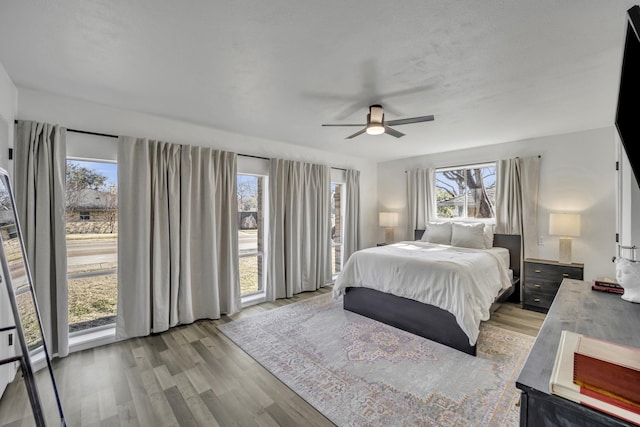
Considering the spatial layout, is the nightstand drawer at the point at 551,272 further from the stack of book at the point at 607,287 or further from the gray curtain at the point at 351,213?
the gray curtain at the point at 351,213

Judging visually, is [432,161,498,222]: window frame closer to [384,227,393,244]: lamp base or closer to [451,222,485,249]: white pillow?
[451,222,485,249]: white pillow

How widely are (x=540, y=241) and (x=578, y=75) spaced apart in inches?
110

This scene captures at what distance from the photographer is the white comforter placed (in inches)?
106

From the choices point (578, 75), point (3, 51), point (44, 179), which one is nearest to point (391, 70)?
point (578, 75)

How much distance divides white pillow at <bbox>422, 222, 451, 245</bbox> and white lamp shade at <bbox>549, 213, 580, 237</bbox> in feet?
4.34

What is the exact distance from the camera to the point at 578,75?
2205mm

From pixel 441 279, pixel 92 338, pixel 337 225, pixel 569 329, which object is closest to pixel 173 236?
pixel 92 338

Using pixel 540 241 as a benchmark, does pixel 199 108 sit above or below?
above

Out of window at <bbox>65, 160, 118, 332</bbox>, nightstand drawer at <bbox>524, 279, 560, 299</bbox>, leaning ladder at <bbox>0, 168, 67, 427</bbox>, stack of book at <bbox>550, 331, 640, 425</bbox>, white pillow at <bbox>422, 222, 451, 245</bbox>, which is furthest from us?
white pillow at <bbox>422, 222, 451, 245</bbox>

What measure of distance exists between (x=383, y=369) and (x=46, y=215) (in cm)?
331

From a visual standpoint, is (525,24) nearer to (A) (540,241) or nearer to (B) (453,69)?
(B) (453,69)

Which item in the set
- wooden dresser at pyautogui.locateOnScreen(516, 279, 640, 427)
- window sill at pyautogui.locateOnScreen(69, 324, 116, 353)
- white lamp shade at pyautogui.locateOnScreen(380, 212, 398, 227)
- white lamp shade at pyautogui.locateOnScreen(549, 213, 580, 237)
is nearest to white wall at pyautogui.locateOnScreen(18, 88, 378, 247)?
white lamp shade at pyautogui.locateOnScreen(380, 212, 398, 227)

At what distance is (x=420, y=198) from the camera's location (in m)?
5.34

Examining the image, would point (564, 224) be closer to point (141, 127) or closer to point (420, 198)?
point (420, 198)
